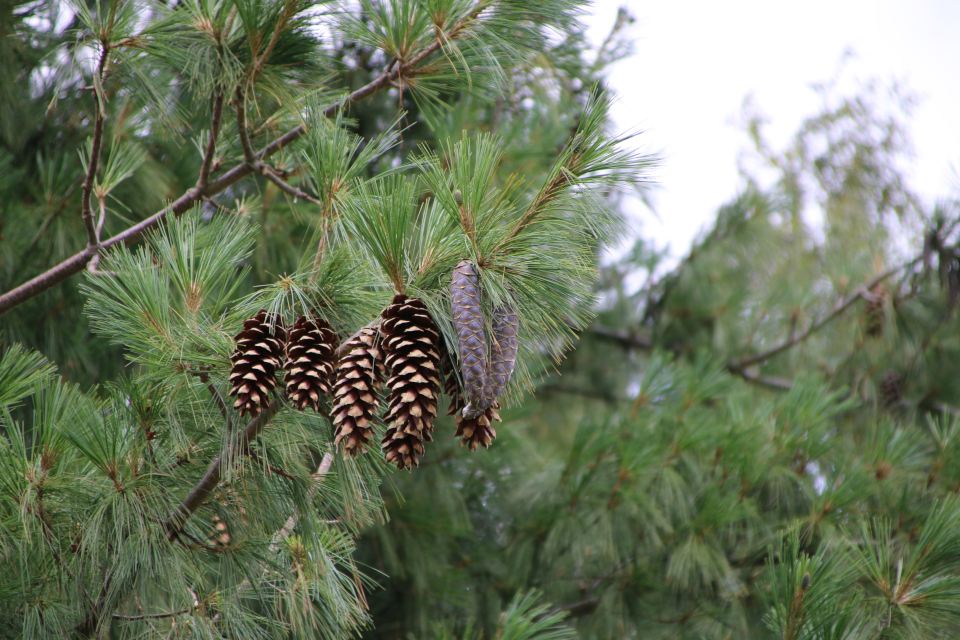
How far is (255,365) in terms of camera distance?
1.13 meters

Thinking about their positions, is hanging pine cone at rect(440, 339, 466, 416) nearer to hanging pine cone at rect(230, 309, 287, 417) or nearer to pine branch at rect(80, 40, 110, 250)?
hanging pine cone at rect(230, 309, 287, 417)

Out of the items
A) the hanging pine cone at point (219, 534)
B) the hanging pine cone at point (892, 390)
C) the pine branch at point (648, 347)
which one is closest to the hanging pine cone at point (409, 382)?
the hanging pine cone at point (219, 534)

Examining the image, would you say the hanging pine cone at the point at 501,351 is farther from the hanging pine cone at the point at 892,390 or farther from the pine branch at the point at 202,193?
the hanging pine cone at the point at 892,390

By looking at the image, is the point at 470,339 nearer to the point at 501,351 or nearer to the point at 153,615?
the point at 501,351

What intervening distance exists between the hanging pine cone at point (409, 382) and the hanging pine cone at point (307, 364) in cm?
11

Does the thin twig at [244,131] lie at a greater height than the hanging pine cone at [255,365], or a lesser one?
greater

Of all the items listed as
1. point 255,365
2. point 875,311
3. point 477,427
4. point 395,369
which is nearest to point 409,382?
point 395,369

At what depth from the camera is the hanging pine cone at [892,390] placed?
9.96 ft

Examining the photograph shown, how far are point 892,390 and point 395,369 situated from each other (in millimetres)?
2735

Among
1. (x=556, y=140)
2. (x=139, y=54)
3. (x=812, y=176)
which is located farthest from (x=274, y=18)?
(x=812, y=176)

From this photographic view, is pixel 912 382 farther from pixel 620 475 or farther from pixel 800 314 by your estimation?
pixel 620 475

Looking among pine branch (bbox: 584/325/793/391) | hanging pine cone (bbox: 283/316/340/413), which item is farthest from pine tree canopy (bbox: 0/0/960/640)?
pine branch (bbox: 584/325/793/391)

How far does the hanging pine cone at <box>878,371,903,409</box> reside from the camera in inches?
119

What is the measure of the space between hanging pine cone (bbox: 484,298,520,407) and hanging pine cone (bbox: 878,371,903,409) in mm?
2575
